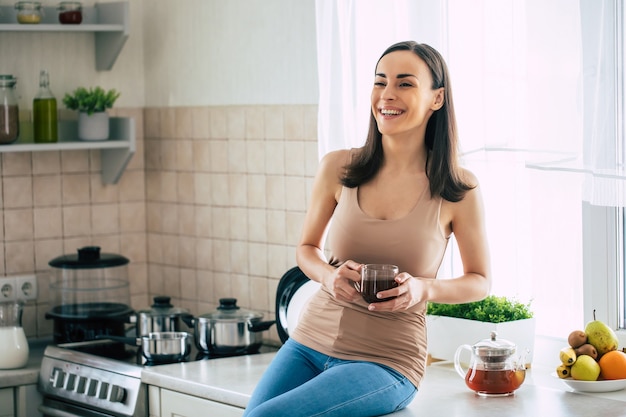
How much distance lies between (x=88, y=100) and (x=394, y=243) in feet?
5.42

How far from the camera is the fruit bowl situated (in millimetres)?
2531

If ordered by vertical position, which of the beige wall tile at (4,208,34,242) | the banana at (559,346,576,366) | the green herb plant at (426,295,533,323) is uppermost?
the beige wall tile at (4,208,34,242)

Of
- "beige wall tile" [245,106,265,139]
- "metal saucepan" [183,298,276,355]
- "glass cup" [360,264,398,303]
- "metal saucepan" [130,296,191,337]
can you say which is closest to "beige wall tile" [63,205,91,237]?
"metal saucepan" [130,296,191,337]

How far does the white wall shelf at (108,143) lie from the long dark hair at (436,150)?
4.51ft

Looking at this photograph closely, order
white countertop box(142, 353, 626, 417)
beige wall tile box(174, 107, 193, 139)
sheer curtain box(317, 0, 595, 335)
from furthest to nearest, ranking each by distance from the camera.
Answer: beige wall tile box(174, 107, 193, 139), sheer curtain box(317, 0, 595, 335), white countertop box(142, 353, 626, 417)

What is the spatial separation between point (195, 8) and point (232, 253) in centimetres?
88

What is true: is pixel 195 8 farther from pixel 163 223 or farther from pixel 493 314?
pixel 493 314

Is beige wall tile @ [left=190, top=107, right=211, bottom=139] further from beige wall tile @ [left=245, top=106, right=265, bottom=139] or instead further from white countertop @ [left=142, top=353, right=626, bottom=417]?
white countertop @ [left=142, top=353, right=626, bottom=417]

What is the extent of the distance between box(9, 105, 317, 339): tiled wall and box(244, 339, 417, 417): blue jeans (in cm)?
100

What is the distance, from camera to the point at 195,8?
12.4 feet

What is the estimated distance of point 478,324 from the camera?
2801mm

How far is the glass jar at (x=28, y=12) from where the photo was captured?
3562 mm

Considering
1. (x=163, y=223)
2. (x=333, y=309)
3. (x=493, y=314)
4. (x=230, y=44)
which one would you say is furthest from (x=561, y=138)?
(x=163, y=223)

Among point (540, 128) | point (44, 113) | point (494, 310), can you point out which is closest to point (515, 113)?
point (540, 128)
